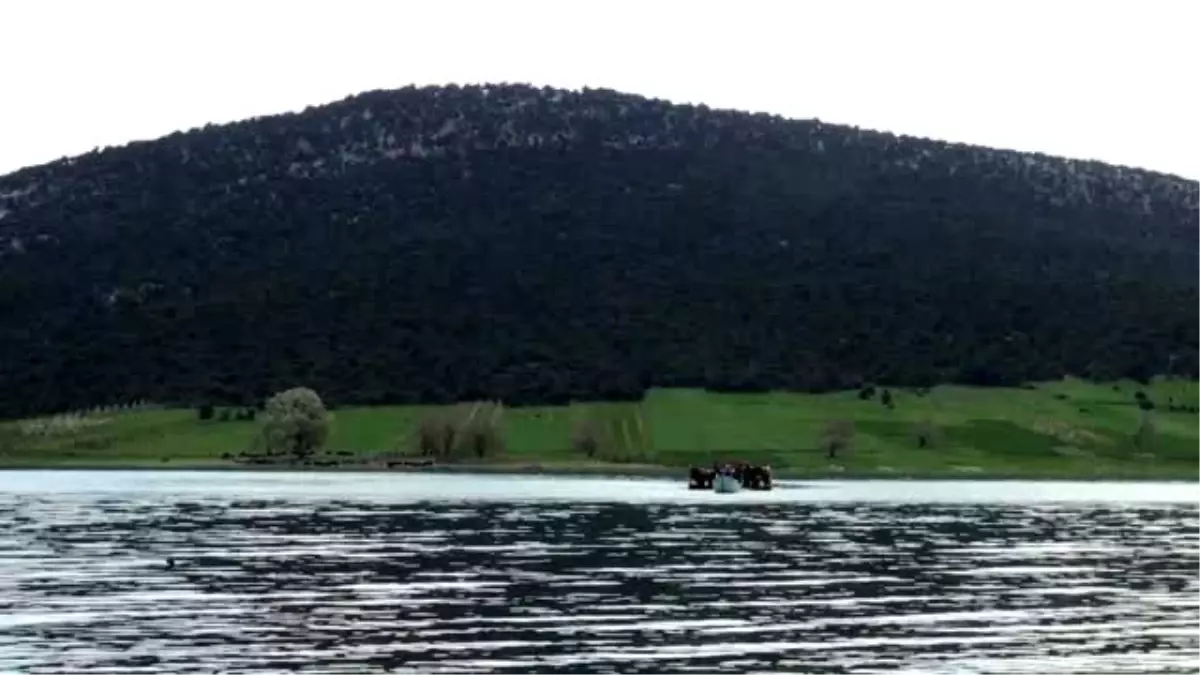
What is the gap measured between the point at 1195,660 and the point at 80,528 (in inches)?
2011

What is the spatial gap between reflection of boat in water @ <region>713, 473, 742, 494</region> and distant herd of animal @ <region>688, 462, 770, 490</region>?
1.64m

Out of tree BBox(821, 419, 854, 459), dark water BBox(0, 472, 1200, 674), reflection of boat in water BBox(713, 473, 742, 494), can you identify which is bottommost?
dark water BBox(0, 472, 1200, 674)

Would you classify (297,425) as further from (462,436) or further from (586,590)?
(586,590)

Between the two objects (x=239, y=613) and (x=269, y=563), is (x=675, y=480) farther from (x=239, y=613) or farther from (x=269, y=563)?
(x=239, y=613)

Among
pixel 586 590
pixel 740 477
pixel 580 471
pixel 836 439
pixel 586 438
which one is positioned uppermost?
pixel 586 438

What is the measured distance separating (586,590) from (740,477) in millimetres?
101032

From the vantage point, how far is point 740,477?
152 m

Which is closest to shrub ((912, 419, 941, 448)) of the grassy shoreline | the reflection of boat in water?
the grassy shoreline

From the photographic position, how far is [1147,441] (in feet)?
650

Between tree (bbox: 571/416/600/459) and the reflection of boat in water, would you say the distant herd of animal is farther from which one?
tree (bbox: 571/416/600/459)

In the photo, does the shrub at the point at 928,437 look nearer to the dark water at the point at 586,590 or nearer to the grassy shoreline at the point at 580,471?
the grassy shoreline at the point at 580,471

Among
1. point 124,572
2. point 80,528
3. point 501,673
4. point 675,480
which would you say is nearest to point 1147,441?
point 675,480

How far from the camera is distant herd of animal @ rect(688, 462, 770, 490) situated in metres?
146

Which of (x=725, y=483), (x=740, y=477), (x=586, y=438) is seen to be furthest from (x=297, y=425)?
(x=725, y=483)
